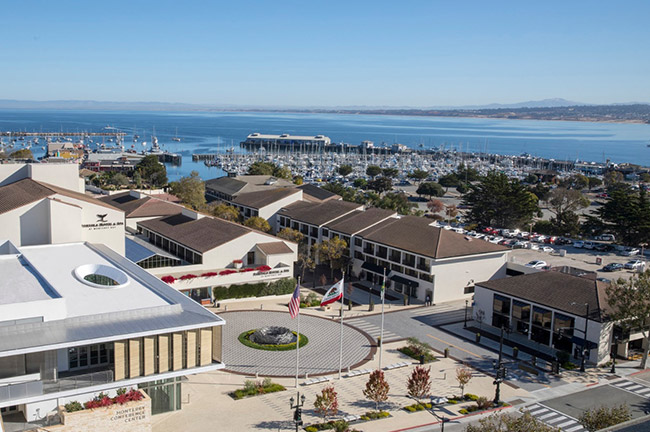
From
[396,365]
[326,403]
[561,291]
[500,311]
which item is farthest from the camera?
[500,311]

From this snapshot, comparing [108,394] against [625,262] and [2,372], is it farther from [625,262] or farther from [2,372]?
[625,262]

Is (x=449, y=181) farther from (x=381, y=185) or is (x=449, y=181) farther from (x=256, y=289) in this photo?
(x=256, y=289)

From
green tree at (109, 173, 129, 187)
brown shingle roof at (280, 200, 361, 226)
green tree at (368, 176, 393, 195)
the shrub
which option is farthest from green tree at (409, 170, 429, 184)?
the shrub

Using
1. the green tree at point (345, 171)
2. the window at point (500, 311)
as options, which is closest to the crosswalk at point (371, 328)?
the window at point (500, 311)

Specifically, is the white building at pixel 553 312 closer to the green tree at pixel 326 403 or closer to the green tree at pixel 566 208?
the green tree at pixel 326 403

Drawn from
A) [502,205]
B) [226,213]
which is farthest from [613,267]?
[226,213]

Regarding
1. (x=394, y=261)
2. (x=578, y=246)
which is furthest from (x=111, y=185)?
(x=578, y=246)

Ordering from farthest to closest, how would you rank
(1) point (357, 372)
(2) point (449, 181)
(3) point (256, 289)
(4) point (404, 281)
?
1. (2) point (449, 181)
2. (4) point (404, 281)
3. (3) point (256, 289)
4. (1) point (357, 372)
